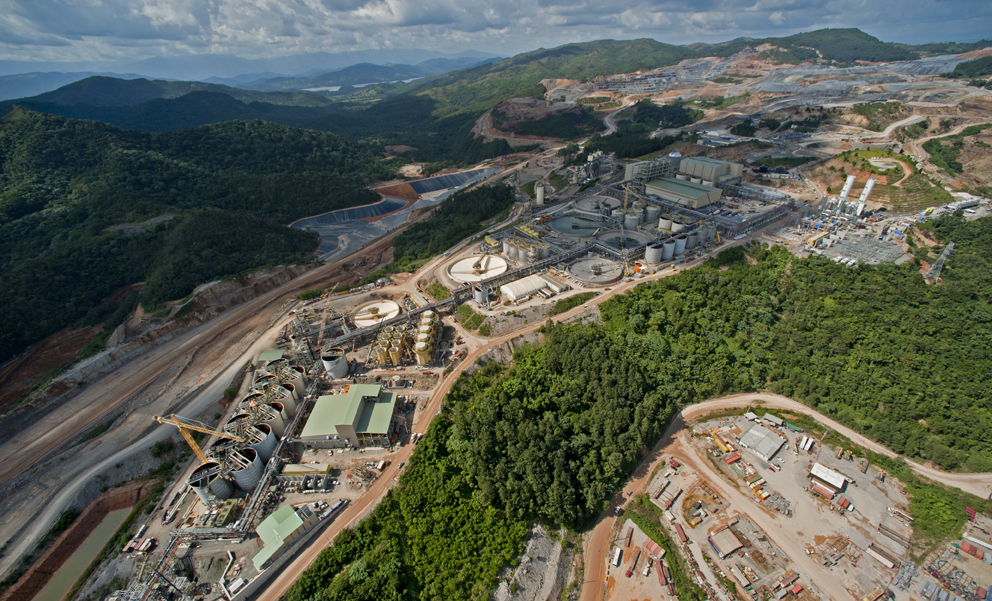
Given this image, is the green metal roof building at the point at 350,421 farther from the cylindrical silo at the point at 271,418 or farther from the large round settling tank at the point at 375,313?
the large round settling tank at the point at 375,313

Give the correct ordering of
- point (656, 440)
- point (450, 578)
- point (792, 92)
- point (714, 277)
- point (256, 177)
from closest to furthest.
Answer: point (450, 578) → point (656, 440) → point (714, 277) → point (256, 177) → point (792, 92)

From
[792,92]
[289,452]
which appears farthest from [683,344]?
[792,92]

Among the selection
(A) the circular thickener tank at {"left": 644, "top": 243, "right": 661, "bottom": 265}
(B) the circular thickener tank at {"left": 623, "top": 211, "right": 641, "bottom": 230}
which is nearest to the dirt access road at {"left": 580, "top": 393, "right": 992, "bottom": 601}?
(A) the circular thickener tank at {"left": 644, "top": 243, "right": 661, "bottom": 265}

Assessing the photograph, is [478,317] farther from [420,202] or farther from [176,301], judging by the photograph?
[420,202]

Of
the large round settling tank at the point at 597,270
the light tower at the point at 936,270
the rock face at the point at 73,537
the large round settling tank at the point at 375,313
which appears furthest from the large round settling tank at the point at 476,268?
the light tower at the point at 936,270

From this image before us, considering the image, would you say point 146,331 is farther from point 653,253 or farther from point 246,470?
point 653,253

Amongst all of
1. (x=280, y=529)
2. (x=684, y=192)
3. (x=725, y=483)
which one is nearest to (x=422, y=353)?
(x=280, y=529)

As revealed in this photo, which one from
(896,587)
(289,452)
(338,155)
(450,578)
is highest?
(338,155)
